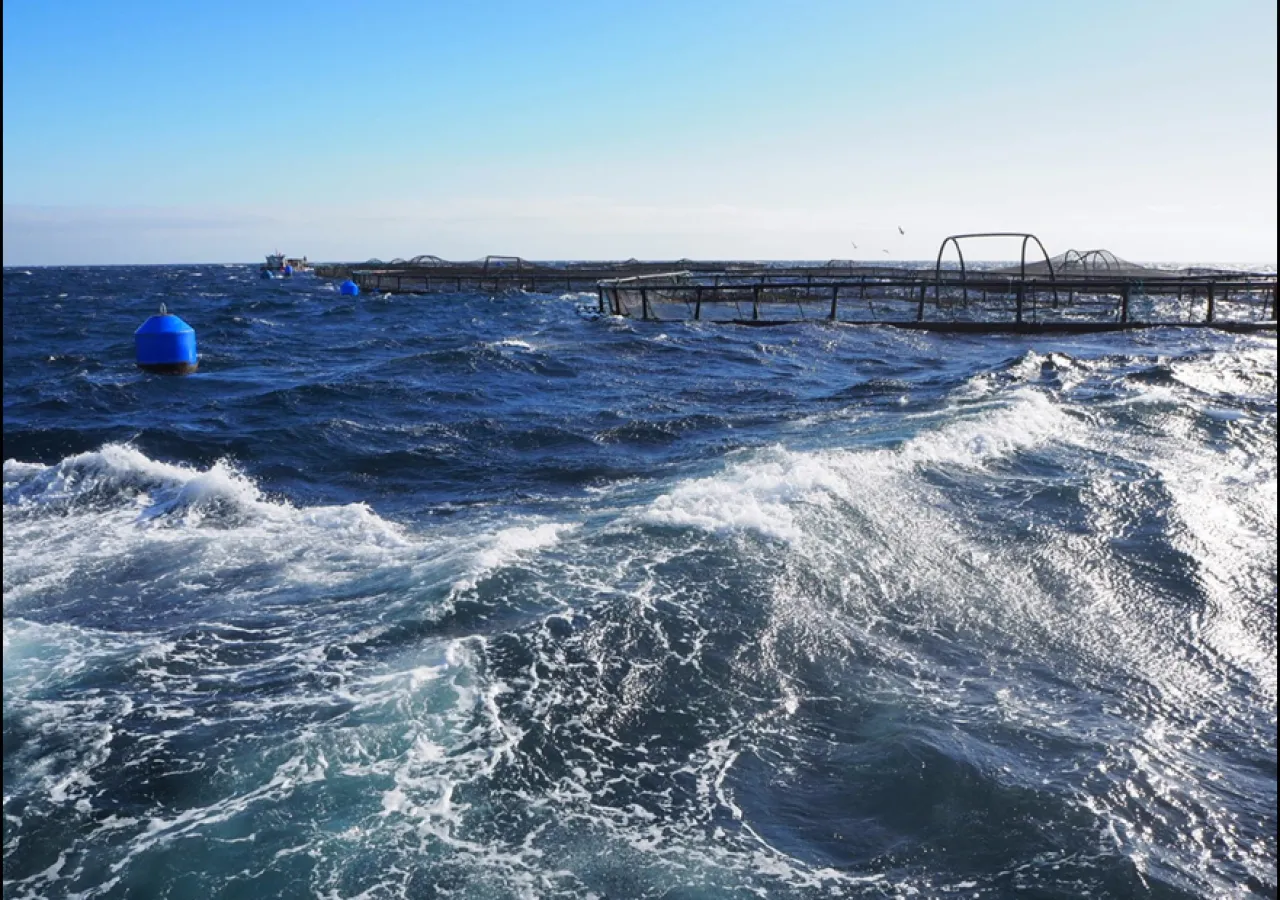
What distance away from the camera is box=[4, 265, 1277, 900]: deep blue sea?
15.1ft

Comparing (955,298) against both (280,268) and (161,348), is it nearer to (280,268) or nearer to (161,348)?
(161,348)

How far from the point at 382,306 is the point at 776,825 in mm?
44847

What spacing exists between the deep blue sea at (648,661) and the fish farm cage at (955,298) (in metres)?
16.9

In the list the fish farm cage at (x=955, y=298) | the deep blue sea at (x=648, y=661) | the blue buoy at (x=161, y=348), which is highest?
the fish farm cage at (x=955, y=298)

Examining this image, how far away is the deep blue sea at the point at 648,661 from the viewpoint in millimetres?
4613

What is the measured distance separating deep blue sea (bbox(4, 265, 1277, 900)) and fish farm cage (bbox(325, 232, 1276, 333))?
16940 millimetres

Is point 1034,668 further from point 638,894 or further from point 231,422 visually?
point 231,422

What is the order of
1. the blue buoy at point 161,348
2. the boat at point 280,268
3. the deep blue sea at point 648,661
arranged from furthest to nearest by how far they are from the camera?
the boat at point 280,268, the blue buoy at point 161,348, the deep blue sea at point 648,661

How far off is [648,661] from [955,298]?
148 feet

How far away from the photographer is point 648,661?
658cm

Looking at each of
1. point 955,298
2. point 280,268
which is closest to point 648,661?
point 955,298

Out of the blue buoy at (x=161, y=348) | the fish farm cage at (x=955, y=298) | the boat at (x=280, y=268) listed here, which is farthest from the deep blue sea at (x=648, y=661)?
the boat at (x=280, y=268)

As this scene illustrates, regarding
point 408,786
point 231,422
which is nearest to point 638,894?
point 408,786

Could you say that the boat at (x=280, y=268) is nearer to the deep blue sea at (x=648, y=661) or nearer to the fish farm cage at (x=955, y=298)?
the fish farm cage at (x=955, y=298)
